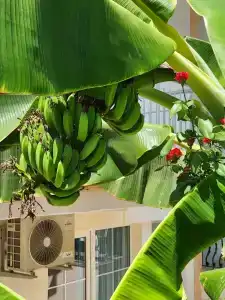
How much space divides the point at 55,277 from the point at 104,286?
1.93ft

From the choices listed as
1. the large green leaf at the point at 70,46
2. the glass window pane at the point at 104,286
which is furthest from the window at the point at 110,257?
the large green leaf at the point at 70,46

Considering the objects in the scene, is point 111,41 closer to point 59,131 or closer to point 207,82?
point 59,131

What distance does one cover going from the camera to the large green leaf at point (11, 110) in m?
1.09

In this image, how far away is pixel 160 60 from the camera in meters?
0.75

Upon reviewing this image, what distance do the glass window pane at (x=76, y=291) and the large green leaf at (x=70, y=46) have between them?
3153mm

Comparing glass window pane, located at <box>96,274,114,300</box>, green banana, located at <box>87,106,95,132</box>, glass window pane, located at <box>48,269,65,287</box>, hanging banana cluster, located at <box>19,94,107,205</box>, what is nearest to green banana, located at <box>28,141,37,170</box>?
hanging banana cluster, located at <box>19,94,107,205</box>

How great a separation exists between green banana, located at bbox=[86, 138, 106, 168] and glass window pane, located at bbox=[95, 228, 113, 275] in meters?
3.01

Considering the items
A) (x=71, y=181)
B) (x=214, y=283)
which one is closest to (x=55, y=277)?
(x=214, y=283)

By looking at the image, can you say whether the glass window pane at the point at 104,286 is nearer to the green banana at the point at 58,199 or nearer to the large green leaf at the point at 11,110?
the large green leaf at the point at 11,110

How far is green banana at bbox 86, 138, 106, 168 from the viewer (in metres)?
0.90

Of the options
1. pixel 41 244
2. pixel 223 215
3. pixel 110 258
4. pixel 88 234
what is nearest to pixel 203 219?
pixel 223 215

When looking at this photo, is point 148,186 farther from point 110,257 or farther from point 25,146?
point 110,257

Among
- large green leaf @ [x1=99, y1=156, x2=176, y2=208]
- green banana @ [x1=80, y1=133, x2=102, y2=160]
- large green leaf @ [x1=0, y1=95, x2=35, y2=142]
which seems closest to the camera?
green banana @ [x1=80, y1=133, x2=102, y2=160]

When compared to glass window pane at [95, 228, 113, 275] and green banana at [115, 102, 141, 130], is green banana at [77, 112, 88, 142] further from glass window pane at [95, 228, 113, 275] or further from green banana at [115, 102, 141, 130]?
glass window pane at [95, 228, 113, 275]
